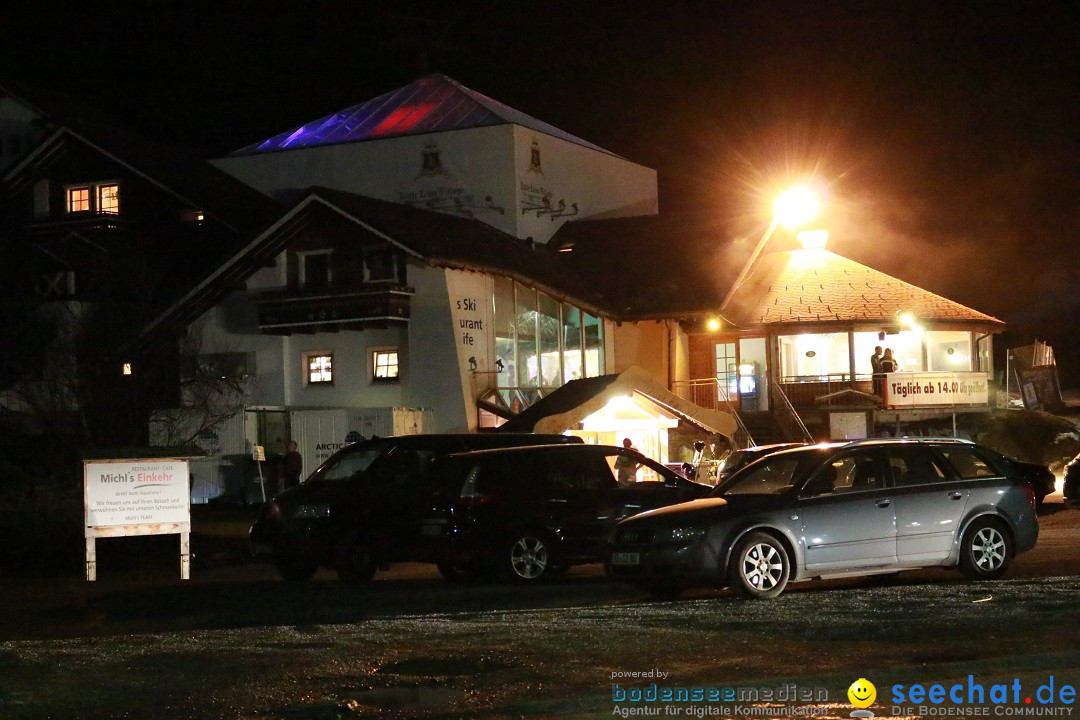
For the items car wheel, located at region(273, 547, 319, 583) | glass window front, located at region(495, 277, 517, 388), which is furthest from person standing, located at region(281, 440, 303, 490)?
glass window front, located at region(495, 277, 517, 388)

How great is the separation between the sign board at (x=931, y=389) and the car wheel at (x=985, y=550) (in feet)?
79.6

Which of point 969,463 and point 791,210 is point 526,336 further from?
point 969,463

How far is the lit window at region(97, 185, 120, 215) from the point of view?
4109 centimetres

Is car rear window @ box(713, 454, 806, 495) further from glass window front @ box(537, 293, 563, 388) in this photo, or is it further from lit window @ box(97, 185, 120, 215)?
lit window @ box(97, 185, 120, 215)

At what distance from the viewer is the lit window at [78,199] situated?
137ft

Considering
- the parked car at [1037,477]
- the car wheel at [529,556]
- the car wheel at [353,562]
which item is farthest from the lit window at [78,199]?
the car wheel at [529,556]

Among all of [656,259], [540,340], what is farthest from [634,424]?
[656,259]

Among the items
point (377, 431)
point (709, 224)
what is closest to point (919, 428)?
point (709, 224)

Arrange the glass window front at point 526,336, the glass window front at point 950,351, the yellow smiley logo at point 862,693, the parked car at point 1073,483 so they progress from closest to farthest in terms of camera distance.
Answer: the yellow smiley logo at point 862,693 < the parked car at point 1073,483 < the glass window front at point 526,336 < the glass window front at point 950,351

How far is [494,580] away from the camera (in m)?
17.3

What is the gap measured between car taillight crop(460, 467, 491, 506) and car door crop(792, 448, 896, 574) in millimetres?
4289

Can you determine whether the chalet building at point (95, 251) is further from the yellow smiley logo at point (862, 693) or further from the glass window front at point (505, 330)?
the yellow smiley logo at point (862, 693)

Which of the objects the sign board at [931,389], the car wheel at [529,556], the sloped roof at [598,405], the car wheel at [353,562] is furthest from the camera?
the sign board at [931,389]

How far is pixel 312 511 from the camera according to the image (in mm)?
18828
